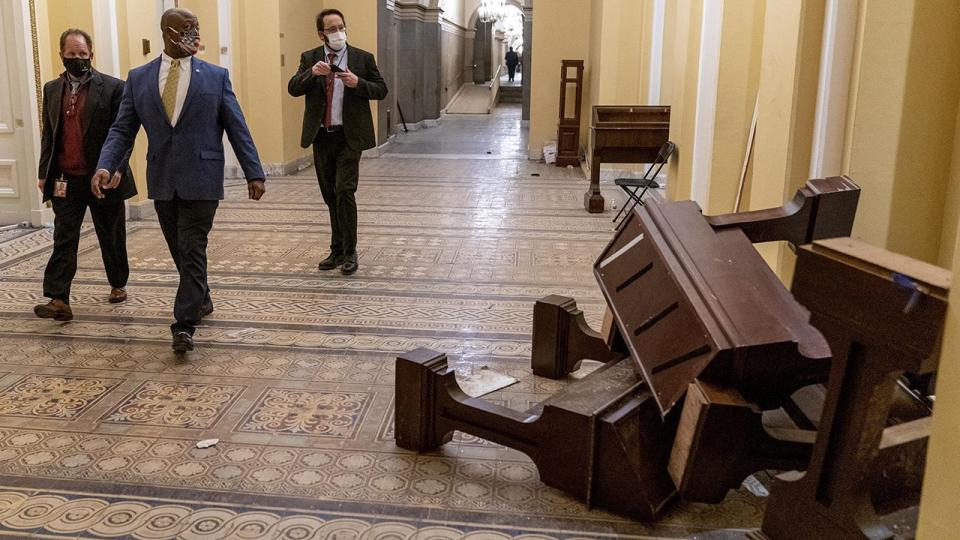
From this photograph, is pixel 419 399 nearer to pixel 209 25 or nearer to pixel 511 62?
pixel 209 25

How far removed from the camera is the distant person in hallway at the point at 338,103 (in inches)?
238

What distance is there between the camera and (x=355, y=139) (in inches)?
241

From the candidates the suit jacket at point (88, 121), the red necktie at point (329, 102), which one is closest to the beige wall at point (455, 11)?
the red necktie at point (329, 102)

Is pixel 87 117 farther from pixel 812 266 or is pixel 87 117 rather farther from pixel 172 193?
pixel 812 266

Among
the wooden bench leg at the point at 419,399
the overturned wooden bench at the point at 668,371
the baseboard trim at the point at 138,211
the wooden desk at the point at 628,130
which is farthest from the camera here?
the wooden desk at the point at 628,130

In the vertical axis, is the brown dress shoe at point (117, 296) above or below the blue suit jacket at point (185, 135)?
below

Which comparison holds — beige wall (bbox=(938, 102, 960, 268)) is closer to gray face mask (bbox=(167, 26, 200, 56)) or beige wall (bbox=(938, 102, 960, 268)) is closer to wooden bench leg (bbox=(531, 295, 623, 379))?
wooden bench leg (bbox=(531, 295, 623, 379))

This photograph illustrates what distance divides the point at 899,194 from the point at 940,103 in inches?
14.6

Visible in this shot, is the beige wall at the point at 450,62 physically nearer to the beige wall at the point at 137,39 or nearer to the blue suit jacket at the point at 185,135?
the beige wall at the point at 137,39

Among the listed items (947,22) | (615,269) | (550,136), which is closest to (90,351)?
(615,269)

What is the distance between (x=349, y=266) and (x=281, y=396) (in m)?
2.43

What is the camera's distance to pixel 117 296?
5523 mm

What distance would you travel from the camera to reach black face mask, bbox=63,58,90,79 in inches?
203

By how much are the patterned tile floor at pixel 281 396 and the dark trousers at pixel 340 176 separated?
35cm
